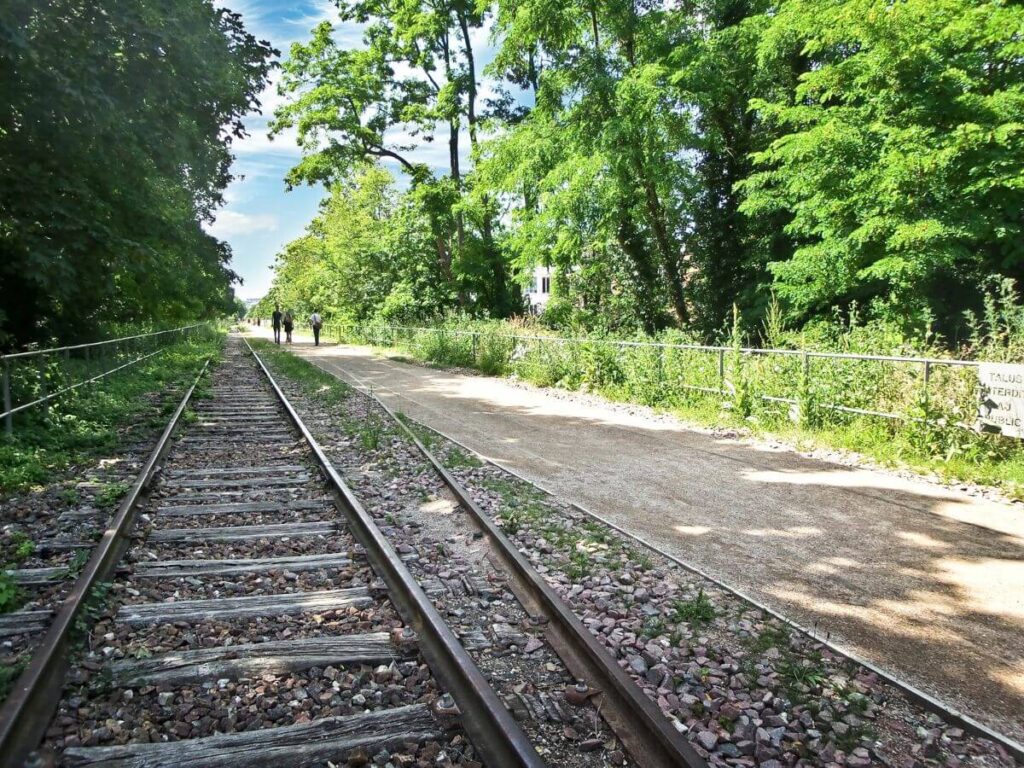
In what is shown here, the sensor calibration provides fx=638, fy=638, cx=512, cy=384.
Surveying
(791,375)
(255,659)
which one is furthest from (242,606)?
(791,375)

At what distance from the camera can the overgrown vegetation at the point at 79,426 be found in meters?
6.70

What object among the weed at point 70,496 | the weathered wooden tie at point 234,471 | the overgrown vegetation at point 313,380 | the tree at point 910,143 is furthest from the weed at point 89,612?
the tree at point 910,143

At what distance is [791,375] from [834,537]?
4856mm

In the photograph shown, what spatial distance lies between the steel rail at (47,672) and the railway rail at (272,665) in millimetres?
10

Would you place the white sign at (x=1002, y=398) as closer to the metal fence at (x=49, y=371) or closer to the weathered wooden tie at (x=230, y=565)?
the weathered wooden tie at (x=230, y=565)

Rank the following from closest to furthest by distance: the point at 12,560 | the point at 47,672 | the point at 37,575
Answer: the point at 47,672 < the point at 37,575 < the point at 12,560

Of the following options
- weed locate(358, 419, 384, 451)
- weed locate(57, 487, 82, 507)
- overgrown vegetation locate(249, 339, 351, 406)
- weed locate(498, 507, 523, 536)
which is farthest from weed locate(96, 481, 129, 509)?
overgrown vegetation locate(249, 339, 351, 406)

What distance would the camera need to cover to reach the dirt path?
11.5 ft

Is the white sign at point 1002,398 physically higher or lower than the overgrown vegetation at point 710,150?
lower

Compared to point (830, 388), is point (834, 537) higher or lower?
lower

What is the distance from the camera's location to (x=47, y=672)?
3.00 meters

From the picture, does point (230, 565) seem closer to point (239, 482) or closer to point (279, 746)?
point (279, 746)

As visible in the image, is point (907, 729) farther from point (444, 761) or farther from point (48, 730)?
point (48, 730)

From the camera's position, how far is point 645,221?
2273 cm
